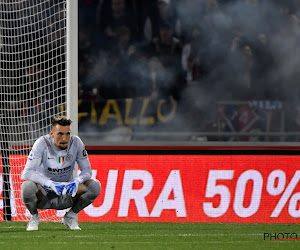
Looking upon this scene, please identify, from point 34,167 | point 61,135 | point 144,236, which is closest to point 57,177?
point 34,167

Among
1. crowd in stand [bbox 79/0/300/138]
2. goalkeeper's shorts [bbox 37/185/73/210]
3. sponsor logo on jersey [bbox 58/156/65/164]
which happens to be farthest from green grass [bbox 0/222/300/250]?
crowd in stand [bbox 79/0/300/138]

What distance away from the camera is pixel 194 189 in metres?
9.61

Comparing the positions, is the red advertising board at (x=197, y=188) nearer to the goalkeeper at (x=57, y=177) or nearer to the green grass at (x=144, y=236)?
the green grass at (x=144, y=236)

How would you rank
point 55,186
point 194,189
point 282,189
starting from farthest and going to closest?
point 194,189 → point 282,189 → point 55,186

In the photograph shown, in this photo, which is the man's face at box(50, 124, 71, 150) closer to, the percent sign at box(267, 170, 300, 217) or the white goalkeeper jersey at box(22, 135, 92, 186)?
the white goalkeeper jersey at box(22, 135, 92, 186)

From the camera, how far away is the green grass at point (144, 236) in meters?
6.11

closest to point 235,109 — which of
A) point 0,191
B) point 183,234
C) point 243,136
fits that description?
point 243,136

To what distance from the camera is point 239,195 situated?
953 centimetres

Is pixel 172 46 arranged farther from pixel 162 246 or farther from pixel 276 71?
pixel 162 246

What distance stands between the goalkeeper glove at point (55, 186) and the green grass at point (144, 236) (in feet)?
1.32

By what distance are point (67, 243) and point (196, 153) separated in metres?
3.77

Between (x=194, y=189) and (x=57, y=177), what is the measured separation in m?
2.61

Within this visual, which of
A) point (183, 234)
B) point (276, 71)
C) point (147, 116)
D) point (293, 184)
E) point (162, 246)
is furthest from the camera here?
point (276, 71)

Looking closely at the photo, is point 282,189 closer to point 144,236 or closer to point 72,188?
→ point 144,236
